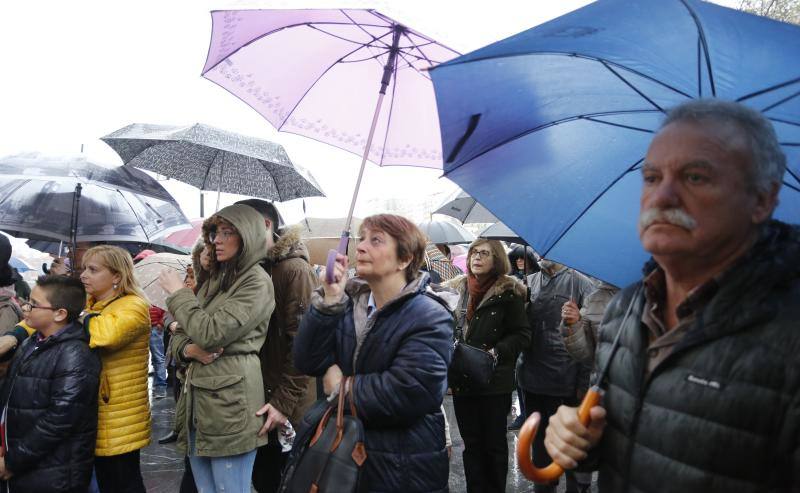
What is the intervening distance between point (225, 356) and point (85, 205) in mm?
2023

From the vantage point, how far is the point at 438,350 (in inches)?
94.0

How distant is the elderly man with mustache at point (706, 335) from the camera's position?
1171 mm

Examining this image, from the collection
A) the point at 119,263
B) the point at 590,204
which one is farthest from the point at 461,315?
the point at 119,263

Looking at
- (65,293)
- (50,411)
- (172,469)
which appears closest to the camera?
(50,411)

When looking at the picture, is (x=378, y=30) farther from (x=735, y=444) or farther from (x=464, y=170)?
(x=735, y=444)

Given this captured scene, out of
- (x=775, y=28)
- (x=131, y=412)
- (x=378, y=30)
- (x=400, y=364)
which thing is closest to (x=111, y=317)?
(x=131, y=412)

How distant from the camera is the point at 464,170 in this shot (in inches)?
96.9

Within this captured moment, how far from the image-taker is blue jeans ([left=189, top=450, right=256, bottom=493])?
2.95 metres

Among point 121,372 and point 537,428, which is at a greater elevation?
point 537,428

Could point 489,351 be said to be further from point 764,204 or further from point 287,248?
point 764,204

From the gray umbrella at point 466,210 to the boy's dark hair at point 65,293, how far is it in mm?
4925

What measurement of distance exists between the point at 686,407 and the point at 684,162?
1.93 ft

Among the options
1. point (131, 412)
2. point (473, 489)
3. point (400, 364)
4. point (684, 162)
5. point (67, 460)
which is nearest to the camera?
point (684, 162)

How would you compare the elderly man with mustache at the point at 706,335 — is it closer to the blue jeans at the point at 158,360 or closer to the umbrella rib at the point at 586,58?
the umbrella rib at the point at 586,58
